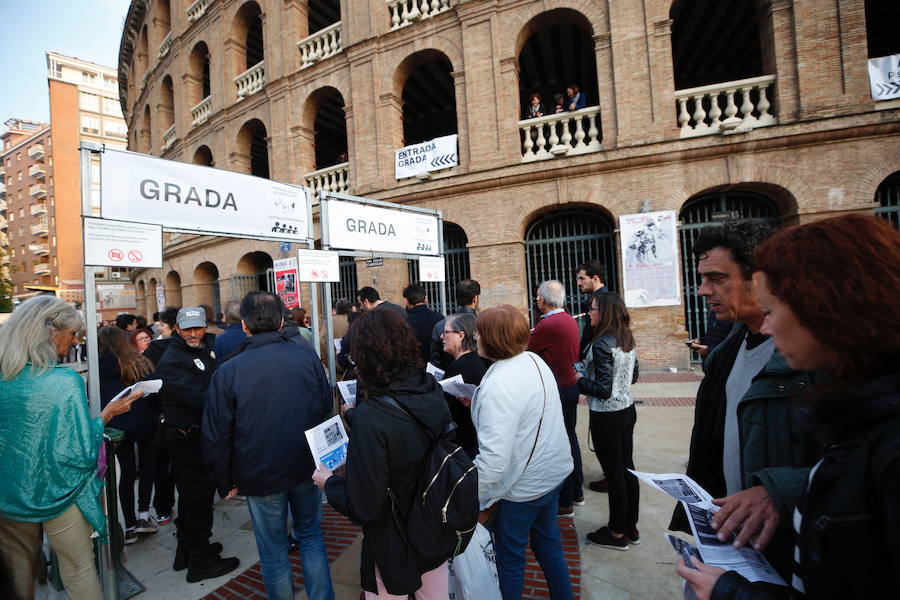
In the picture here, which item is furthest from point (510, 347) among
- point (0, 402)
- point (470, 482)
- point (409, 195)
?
point (409, 195)

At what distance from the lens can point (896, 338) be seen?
0.86 meters

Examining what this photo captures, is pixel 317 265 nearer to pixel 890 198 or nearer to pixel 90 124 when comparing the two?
pixel 890 198

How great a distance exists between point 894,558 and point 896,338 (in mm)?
432

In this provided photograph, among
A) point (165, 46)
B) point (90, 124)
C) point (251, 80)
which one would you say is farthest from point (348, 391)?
point (90, 124)

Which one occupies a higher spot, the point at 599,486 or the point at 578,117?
the point at 578,117

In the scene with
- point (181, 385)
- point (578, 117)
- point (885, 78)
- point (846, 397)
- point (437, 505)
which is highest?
point (578, 117)

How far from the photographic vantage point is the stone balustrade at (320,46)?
1212 centimetres

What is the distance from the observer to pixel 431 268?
21.5 feet

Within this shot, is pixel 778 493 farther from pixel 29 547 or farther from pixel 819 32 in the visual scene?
pixel 819 32

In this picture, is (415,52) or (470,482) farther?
(415,52)

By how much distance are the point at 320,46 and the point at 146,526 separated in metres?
13.4

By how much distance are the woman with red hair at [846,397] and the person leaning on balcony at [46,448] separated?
296 cm

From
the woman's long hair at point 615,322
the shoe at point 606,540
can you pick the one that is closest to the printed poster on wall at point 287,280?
the woman's long hair at point 615,322

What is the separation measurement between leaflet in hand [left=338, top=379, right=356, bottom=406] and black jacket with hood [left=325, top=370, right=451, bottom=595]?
1.66m
